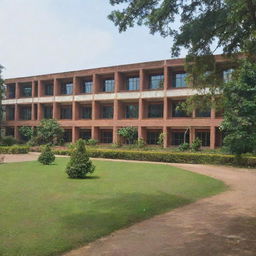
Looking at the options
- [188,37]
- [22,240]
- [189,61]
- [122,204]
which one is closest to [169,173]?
[122,204]

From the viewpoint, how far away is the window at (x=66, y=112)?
45.4 meters

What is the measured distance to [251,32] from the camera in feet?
27.1

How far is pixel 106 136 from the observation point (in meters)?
42.0

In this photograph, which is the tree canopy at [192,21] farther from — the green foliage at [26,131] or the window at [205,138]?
the green foliage at [26,131]

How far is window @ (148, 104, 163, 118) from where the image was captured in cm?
3844

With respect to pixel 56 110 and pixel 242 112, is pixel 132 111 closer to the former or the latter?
pixel 56 110

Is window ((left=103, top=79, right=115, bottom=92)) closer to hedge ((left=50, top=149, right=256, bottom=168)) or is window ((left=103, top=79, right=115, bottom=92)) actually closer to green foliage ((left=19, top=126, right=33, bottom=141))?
green foliage ((left=19, top=126, right=33, bottom=141))

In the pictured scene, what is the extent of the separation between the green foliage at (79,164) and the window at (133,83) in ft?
78.6

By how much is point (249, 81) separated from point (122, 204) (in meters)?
15.9

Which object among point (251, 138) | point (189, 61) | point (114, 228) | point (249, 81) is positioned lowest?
point (114, 228)

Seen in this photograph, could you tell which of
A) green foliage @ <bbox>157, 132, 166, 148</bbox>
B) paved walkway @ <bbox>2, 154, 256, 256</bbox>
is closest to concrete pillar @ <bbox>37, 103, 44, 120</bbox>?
green foliage @ <bbox>157, 132, 166, 148</bbox>

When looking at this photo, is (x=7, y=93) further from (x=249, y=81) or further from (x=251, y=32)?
(x=251, y=32)

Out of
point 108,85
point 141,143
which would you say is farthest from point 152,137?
point 108,85

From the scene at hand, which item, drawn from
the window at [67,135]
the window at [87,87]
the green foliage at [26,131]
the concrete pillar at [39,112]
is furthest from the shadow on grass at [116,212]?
the concrete pillar at [39,112]
